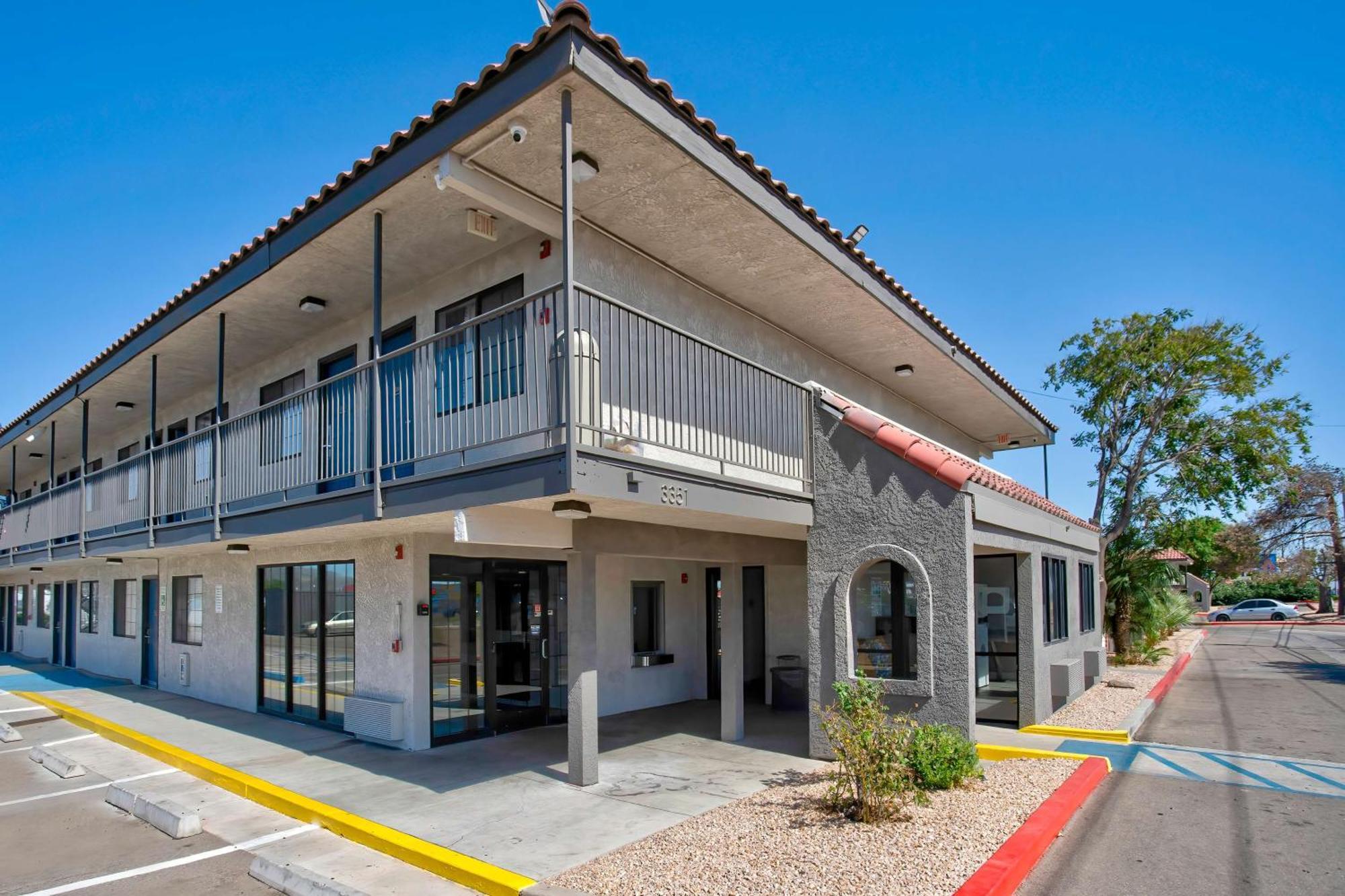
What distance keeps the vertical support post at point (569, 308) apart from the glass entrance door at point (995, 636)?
25.7 ft

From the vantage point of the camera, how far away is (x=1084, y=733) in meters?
10.1

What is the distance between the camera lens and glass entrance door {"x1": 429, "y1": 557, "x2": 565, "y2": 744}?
10.6 metres

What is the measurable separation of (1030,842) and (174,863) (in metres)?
6.71

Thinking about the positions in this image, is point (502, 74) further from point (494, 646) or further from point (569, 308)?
point (494, 646)

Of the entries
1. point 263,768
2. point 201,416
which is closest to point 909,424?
point 263,768

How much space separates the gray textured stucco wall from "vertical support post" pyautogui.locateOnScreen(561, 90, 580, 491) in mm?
4099

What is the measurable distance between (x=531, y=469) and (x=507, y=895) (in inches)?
118

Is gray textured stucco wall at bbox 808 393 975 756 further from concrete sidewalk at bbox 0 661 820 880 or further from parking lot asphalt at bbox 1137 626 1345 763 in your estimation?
parking lot asphalt at bbox 1137 626 1345 763

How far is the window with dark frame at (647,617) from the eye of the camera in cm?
1284

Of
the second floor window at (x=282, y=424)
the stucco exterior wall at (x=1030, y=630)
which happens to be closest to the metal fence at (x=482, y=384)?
the second floor window at (x=282, y=424)

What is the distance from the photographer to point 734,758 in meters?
9.57

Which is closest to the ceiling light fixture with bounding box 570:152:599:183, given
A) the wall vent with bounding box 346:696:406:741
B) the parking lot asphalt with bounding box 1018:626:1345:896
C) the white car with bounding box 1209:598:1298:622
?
the parking lot asphalt with bounding box 1018:626:1345:896

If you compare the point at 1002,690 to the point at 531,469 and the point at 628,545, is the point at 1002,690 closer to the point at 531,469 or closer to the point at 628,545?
the point at 628,545

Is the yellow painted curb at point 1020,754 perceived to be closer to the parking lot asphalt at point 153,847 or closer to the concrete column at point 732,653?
the concrete column at point 732,653
